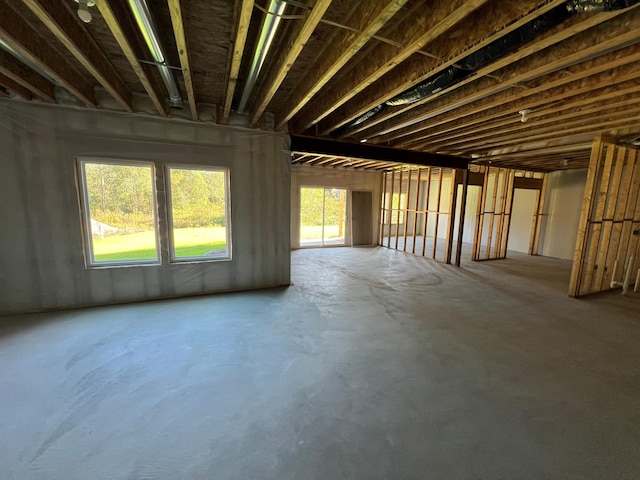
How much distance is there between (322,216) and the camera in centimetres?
864

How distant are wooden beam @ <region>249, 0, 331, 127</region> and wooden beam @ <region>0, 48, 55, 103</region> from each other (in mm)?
2257

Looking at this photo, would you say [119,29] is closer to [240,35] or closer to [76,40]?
[76,40]

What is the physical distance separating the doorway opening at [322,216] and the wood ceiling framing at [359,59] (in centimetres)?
438

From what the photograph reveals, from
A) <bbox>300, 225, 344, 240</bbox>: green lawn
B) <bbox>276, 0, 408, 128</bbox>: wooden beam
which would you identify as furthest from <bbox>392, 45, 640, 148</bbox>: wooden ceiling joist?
<bbox>300, 225, 344, 240</bbox>: green lawn

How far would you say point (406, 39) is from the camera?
6.34 feet

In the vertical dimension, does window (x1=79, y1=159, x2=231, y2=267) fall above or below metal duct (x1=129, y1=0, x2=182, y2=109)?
below

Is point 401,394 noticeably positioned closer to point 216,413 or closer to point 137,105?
point 216,413

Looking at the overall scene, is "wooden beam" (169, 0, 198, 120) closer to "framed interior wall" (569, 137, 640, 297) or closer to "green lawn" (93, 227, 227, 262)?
"green lawn" (93, 227, 227, 262)

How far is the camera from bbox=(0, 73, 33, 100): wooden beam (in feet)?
8.86

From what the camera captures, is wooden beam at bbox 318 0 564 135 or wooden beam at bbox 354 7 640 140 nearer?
wooden beam at bbox 318 0 564 135

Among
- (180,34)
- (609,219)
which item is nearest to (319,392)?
(180,34)

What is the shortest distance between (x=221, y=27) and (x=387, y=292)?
13.2 ft

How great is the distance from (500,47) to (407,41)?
2.28ft

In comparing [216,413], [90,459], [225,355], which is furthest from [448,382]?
[90,459]
